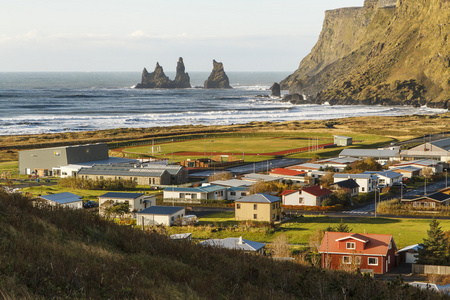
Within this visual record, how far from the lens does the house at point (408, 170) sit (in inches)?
2457

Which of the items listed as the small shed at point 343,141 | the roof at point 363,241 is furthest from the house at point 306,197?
the small shed at point 343,141

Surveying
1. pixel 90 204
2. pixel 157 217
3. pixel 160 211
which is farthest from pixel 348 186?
pixel 90 204

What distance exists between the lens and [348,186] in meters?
52.6

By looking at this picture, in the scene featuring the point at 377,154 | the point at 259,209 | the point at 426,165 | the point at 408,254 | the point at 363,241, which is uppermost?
the point at 363,241

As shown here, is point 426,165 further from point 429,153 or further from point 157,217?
point 157,217

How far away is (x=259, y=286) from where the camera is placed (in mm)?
12102

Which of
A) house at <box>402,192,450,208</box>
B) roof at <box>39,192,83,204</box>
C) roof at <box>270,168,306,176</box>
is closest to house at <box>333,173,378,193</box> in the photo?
roof at <box>270,168,306,176</box>

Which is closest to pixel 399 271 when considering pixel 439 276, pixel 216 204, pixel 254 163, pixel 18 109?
pixel 439 276

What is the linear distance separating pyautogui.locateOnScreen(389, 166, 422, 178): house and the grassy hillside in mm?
50115

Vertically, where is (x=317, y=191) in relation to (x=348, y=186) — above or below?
above

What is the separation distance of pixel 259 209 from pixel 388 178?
67.0ft

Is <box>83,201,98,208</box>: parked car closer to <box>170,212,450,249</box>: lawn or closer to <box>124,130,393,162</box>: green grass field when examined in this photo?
<box>170,212,450,249</box>: lawn

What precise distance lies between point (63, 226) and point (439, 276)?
17.5 metres

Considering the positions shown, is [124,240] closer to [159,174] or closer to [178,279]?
[178,279]
